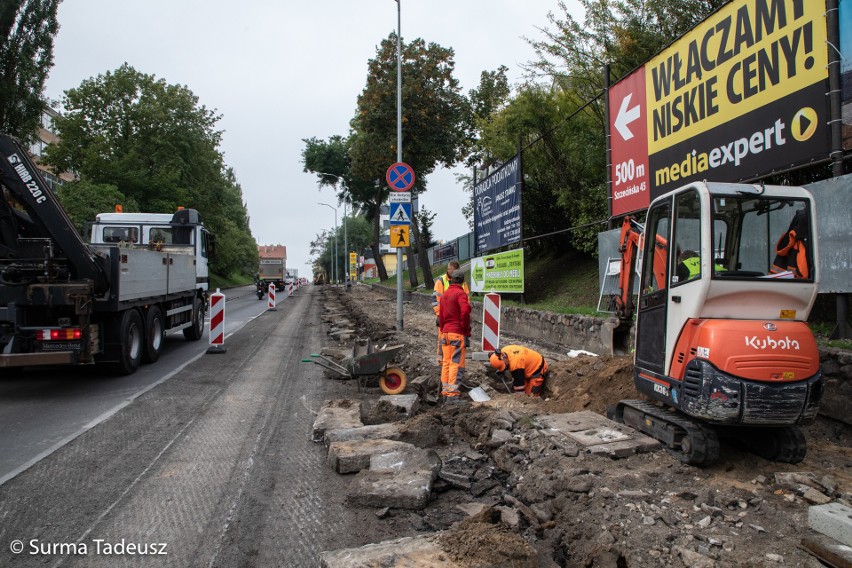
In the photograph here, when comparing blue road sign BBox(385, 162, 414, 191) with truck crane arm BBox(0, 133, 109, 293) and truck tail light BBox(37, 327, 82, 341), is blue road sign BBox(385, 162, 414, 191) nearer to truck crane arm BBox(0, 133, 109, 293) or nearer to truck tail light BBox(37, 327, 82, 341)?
truck crane arm BBox(0, 133, 109, 293)

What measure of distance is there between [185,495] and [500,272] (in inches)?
498

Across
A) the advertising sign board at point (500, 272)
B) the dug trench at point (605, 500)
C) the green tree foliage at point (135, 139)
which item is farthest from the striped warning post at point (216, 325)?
the green tree foliage at point (135, 139)

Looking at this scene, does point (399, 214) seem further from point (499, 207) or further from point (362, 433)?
point (362, 433)

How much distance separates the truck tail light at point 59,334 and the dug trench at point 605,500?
194 inches

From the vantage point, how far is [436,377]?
8.66 meters

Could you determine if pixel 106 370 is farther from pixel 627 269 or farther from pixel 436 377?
pixel 627 269

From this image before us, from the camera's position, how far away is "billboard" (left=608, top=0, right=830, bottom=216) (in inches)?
254

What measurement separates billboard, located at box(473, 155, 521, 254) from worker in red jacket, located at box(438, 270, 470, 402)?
308 inches

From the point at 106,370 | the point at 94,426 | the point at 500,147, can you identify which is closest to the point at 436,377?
the point at 94,426

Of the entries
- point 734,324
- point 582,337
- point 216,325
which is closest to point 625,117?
point 582,337

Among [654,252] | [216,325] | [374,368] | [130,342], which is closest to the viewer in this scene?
[654,252]

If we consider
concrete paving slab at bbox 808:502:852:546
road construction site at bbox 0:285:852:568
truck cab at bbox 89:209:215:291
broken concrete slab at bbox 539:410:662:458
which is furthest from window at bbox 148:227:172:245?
concrete paving slab at bbox 808:502:852:546

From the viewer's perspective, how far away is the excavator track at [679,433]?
4305 millimetres

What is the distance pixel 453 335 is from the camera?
7418mm
